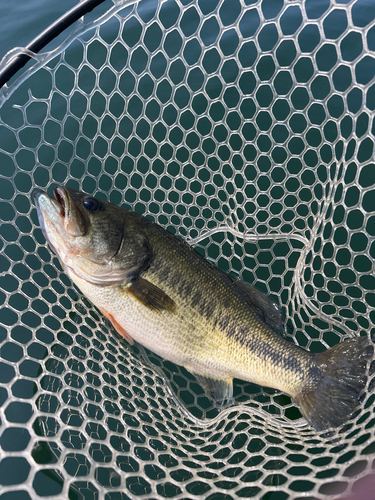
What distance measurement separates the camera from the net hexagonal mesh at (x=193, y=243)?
3.23 metres

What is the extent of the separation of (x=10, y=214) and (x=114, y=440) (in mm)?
2915

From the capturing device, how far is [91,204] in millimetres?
3342

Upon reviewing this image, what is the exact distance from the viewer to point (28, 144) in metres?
5.37

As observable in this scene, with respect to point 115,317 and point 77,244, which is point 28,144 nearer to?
point 77,244

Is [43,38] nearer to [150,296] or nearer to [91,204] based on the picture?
[91,204]

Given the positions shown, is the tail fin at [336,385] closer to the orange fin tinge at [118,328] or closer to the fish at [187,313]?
the fish at [187,313]

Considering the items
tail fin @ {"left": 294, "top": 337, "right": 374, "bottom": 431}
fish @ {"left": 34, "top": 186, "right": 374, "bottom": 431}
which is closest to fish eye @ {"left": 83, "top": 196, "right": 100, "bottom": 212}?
fish @ {"left": 34, "top": 186, "right": 374, "bottom": 431}

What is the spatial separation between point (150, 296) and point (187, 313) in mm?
368

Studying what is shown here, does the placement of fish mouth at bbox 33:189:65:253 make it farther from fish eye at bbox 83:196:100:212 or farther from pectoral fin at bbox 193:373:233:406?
pectoral fin at bbox 193:373:233:406

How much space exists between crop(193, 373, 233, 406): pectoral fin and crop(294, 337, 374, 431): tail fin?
0.61m

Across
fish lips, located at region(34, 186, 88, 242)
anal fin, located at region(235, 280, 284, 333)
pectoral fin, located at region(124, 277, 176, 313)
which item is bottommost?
anal fin, located at region(235, 280, 284, 333)

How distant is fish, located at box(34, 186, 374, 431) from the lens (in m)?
3.27

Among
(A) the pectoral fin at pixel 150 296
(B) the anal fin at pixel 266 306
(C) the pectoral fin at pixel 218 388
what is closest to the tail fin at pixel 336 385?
(B) the anal fin at pixel 266 306

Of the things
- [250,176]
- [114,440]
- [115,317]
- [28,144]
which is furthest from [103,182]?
[114,440]
